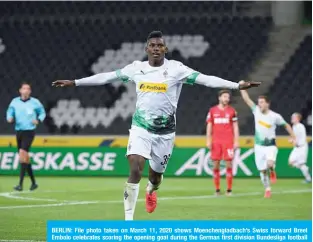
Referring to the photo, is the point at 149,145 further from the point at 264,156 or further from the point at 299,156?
the point at 299,156

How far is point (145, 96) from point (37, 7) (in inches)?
941

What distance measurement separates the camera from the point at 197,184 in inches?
894

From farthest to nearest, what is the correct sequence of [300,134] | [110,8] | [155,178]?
1. [110,8]
2. [300,134]
3. [155,178]

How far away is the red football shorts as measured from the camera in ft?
63.1

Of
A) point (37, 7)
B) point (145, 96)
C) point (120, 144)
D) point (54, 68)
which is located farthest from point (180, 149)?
point (145, 96)

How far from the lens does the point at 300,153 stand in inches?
952

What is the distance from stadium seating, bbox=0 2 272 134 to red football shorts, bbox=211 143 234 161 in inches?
379

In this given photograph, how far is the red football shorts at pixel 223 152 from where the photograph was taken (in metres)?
19.2

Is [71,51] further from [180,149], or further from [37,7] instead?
[180,149]

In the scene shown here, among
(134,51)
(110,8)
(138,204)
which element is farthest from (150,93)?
(110,8)

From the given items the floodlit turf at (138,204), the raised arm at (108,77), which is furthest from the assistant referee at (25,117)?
the raised arm at (108,77)

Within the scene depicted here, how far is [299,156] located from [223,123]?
5267 mm

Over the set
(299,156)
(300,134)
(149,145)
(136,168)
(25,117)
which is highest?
(149,145)

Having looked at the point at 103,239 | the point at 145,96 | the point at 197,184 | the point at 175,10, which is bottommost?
the point at 197,184
